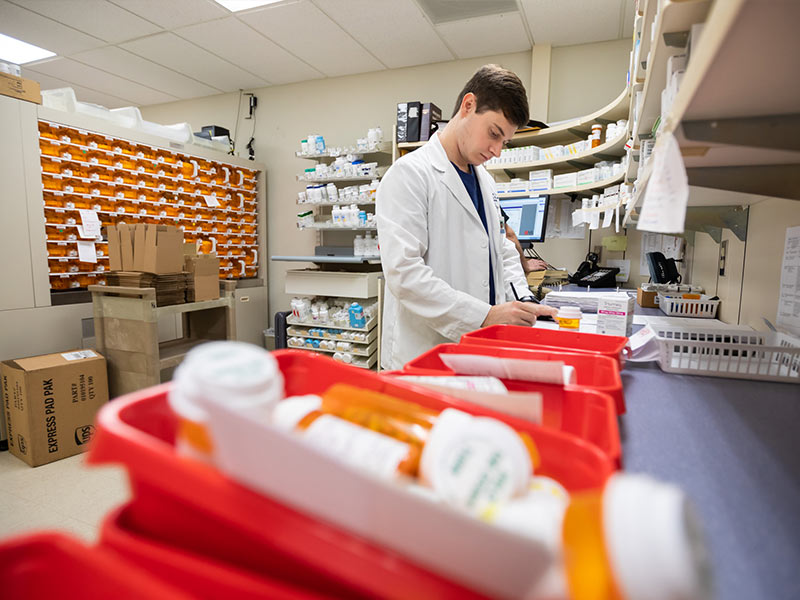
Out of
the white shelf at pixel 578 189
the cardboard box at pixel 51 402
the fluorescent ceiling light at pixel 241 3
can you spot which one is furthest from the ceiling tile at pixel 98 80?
the white shelf at pixel 578 189

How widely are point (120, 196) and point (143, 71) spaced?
6.11ft

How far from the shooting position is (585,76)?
3.65 metres

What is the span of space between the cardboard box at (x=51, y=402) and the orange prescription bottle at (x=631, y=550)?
115 inches

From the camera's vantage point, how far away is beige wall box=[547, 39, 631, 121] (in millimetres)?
3578

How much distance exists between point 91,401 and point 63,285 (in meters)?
0.93

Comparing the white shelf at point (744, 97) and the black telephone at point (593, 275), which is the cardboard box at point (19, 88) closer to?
the white shelf at point (744, 97)

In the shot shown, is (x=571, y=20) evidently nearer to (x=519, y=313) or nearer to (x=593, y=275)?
(x=593, y=275)

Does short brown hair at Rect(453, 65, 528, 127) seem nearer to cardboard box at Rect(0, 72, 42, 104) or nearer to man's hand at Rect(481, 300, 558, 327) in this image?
man's hand at Rect(481, 300, 558, 327)

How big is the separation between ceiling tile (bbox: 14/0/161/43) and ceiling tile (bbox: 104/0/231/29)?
0.32 ft

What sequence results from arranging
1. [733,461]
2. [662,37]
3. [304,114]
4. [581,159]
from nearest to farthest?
[733,461] → [662,37] → [581,159] → [304,114]

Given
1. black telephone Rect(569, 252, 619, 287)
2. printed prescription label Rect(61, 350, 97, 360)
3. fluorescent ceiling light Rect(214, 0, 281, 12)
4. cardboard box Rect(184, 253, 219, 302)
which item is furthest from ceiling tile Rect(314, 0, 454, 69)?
printed prescription label Rect(61, 350, 97, 360)

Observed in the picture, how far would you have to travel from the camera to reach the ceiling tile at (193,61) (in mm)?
3775

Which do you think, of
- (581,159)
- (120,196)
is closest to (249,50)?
(120,196)

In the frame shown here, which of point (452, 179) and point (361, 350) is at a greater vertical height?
point (452, 179)
